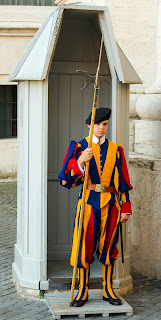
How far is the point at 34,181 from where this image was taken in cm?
620

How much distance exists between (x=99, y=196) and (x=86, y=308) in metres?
0.90

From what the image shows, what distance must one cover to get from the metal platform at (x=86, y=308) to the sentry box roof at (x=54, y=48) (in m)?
1.84

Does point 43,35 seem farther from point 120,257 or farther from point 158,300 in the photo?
point 158,300

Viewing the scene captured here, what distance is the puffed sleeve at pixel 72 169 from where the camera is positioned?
5758mm

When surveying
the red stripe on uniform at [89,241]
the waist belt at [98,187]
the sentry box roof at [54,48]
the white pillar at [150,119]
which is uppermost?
the sentry box roof at [54,48]

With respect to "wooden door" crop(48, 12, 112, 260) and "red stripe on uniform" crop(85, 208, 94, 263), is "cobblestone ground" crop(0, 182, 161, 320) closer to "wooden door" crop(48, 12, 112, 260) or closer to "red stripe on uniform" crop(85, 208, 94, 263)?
"red stripe on uniform" crop(85, 208, 94, 263)

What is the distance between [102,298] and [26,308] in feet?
2.10

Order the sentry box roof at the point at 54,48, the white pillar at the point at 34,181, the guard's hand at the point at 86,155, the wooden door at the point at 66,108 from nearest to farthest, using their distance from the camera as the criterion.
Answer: the guard's hand at the point at 86,155 < the sentry box roof at the point at 54,48 < the white pillar at the point at 34,181 < the wooden door at the point at 66,108

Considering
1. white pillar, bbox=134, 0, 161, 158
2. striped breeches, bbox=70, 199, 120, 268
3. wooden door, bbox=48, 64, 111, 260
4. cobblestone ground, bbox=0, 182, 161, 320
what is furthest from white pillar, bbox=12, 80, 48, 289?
white pillar, bbox=134, 0, 161, 158

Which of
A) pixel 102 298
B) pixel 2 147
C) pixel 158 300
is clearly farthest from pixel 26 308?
pixel 2 147

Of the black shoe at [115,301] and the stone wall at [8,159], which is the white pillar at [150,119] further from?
the stone wall at [8,159]

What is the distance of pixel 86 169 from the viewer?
5.66 m

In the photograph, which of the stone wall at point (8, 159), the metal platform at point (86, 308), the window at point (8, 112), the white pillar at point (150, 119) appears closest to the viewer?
the metal platform at point (86, 308)

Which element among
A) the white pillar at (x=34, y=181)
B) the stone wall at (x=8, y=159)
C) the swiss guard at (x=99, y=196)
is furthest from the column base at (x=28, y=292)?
the stone wall at (x=8, y=159)
